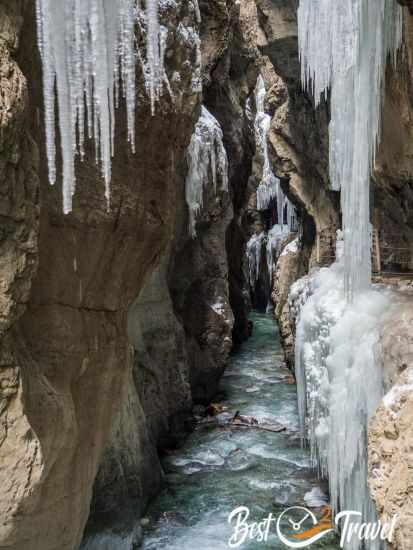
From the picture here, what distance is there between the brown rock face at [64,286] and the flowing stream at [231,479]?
2302mm

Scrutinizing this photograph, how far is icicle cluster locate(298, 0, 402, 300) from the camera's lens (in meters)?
4.80

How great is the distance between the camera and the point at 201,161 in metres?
9.11

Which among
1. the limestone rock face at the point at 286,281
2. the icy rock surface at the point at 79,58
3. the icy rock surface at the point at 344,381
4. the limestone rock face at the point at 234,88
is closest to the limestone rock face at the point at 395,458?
the icy rock surface at the point at 344,381

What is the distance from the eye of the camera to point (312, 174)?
35.8 ft

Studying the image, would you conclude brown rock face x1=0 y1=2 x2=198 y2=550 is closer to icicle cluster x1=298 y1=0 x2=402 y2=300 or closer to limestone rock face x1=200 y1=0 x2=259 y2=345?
icicle cluster x1=298 y1=0 x2=402 y2=300

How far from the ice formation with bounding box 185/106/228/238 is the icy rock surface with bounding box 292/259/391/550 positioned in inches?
139

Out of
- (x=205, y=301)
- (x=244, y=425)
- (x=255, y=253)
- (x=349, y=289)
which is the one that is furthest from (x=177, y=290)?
(x=255, y=253)

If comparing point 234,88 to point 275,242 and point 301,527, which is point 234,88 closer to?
point 275,242

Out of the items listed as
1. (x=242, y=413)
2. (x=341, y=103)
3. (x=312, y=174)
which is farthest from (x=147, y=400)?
(x=312, y=174)

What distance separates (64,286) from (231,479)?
17.0 feet

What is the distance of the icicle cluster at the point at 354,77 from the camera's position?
4797mm

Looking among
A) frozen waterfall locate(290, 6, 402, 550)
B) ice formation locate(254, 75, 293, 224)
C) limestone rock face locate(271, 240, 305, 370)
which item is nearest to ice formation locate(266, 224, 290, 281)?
ice formation locate(254, 75, 293, 224)

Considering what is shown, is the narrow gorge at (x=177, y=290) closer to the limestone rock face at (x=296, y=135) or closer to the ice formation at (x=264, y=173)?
the limestone rock face at (x=296, y=135)

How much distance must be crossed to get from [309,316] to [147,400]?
3171 millimetres
